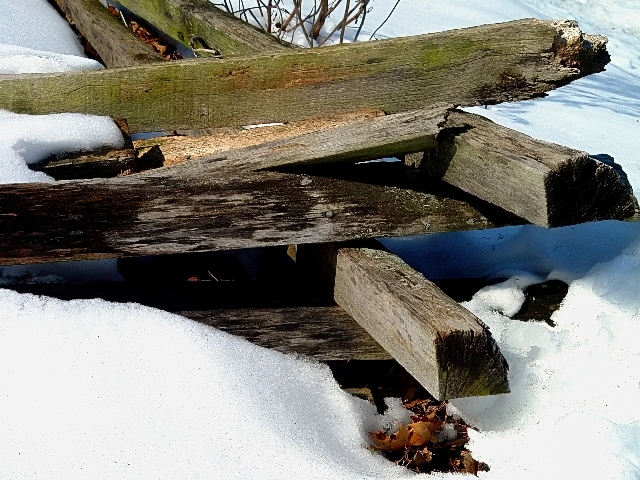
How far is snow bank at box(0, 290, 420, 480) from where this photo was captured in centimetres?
183

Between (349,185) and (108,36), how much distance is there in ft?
9.15

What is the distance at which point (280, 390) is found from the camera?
213 cm

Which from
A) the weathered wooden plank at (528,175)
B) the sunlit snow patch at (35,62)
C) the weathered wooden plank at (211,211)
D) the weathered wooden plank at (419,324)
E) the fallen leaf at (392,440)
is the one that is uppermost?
the weathered wooden plank at (528,175)

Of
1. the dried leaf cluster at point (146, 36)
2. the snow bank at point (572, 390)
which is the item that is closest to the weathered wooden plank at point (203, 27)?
the dried leaf cluster at point (146, 36)

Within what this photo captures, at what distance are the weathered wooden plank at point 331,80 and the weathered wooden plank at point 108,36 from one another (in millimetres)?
1010

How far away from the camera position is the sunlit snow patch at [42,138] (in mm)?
2516

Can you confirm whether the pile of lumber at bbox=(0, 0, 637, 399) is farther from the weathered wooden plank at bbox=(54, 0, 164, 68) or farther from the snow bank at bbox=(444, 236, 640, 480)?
the weathered wooden plank at bbox=(54, 0, 164, 68)

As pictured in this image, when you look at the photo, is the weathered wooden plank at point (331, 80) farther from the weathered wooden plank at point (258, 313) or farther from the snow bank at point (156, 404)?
the snow bank at point (156, 404)

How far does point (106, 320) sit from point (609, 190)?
1432mm

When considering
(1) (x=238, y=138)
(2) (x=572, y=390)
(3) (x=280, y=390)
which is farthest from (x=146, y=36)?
(2) (x=572, y=390)

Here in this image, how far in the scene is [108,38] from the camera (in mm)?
4465

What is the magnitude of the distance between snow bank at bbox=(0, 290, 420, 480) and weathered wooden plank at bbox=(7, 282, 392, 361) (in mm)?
73

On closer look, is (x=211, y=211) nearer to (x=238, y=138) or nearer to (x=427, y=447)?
(x=238, y=138)

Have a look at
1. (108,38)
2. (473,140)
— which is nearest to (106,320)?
(473,140)
